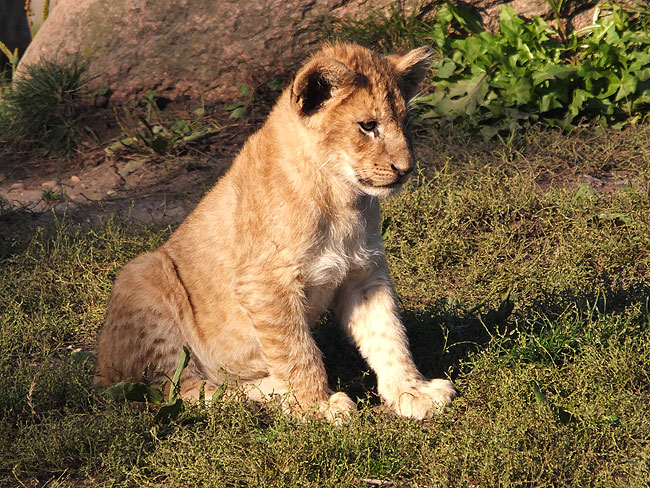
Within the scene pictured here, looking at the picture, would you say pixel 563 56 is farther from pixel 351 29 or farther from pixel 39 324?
pixel 39 324

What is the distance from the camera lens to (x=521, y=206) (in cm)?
592

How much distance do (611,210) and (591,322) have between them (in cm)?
175

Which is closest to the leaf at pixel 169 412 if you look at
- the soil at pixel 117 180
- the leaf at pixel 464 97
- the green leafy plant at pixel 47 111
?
the soil at pixel 117 180

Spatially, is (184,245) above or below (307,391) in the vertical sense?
above

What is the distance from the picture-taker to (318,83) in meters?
3.80

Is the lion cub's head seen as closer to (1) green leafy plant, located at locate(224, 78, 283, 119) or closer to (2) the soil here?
(2) the soil

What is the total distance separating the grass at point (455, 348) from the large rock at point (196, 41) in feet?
6.44

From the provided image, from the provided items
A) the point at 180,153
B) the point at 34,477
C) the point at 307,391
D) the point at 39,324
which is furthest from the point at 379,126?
the point at 180,153

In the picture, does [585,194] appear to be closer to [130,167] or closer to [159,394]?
[159,394]

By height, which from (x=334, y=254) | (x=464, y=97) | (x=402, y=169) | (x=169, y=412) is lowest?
(x=464, y=97)

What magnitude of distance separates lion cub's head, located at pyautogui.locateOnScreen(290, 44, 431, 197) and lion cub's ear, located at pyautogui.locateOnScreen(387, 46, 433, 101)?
0.67 feet

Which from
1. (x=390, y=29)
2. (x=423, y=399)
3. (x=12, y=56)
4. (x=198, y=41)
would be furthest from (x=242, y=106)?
(x=423, y=399)

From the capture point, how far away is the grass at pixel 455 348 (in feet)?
11.4

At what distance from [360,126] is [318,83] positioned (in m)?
0.28
